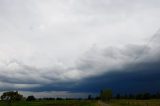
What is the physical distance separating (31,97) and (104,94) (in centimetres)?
4284

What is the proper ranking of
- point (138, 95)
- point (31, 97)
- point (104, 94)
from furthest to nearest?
point (138, 95), point (31, 97), point (104, 94)

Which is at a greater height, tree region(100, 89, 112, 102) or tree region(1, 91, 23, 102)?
tree region(100, 89, 112, 102)

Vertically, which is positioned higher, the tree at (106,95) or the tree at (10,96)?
the tree at (106,95)

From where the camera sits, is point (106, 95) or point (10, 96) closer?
point (10, 96)

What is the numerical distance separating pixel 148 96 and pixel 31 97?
226 ft

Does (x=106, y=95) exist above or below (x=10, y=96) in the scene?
above

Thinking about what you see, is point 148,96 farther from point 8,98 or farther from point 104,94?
point 8,98

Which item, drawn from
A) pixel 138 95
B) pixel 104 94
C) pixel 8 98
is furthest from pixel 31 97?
pixel 8 98

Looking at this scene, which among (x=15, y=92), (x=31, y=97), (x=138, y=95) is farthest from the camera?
(x=138, y=95)

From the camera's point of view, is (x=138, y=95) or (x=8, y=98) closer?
(x=8, y=98)

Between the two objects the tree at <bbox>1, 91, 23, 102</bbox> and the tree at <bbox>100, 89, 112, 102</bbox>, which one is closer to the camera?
the tree at <bbox>1, 91, 23, 102</bbox>

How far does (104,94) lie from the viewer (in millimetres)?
174250

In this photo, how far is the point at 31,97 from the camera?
18700cm

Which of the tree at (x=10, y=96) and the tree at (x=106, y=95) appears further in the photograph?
the tree at (x=106, y=95)
